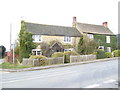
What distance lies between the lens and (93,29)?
4112 centimetres

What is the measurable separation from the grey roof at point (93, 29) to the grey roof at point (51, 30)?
1.91 m

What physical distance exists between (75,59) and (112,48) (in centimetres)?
2075

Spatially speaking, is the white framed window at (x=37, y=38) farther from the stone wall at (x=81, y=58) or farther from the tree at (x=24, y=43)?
the stone wall at (x=81, y=58)

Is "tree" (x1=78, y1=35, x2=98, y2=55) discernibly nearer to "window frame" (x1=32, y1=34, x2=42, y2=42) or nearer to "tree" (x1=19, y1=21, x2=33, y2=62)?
"window frame" (x1=32, y1=34, x2=42, y2=42)

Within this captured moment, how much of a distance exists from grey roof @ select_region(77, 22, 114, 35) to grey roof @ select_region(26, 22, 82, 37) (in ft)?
6.27

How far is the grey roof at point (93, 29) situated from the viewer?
3871 centimetres

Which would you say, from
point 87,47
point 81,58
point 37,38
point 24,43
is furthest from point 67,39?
point 24,43

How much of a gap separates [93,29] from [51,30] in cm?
1306

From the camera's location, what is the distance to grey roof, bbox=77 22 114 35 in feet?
127

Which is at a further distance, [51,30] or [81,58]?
[51,30]

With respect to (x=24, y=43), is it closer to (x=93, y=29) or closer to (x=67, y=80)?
(x=67, y=80)

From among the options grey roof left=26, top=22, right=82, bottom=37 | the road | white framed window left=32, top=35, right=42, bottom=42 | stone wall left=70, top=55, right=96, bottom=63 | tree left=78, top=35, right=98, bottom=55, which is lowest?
the road

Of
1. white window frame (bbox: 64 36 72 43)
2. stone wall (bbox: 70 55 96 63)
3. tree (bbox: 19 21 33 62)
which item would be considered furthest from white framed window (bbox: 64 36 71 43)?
tree (bbox: 19 21 33 62)

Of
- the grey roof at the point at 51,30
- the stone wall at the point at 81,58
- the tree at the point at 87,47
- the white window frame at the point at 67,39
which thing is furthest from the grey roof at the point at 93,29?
the stone wall at the point at 81,58
